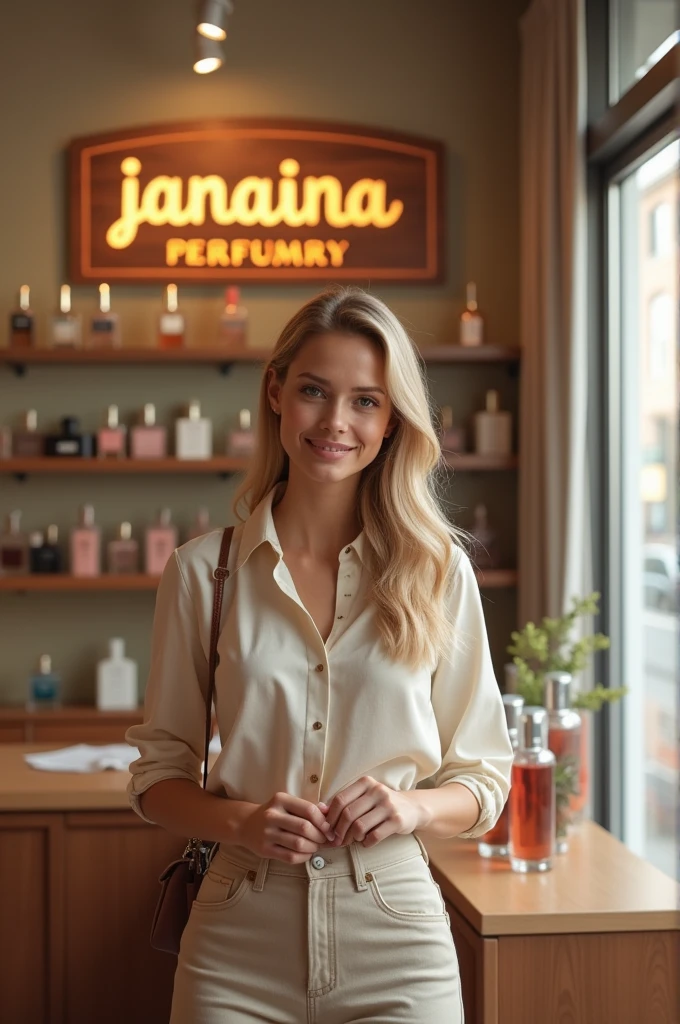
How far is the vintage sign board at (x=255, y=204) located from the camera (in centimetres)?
439

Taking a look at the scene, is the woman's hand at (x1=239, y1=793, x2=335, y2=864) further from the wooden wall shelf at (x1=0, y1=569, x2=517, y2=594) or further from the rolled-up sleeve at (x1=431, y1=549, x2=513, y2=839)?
the wooden wall shelf at (x1=0, y1=569, x2=517, y2=594)

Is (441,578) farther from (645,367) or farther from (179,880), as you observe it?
(645,367)

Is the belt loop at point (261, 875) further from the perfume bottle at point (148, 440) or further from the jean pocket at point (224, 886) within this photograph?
the perfume bottle at point (148, 440)

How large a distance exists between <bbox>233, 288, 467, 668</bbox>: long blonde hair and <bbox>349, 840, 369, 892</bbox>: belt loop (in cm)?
24

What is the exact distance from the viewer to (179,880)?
1.66 metres

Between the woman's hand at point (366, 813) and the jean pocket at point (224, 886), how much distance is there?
0.13 metres

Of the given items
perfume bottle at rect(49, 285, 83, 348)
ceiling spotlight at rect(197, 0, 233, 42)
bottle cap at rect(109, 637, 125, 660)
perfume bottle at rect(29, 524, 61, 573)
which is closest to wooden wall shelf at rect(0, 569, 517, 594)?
perfume bottle at rect(29, 524, 61, 573)

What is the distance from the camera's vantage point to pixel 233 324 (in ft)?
13.9

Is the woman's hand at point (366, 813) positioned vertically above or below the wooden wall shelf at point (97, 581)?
below

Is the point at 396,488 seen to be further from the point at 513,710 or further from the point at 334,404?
the point at 513,710

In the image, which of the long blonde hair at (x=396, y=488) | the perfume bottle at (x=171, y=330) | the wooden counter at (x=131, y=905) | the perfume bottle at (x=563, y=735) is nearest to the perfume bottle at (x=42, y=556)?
the perfume bottle at (x=171, y=330)

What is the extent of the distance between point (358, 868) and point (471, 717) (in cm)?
25

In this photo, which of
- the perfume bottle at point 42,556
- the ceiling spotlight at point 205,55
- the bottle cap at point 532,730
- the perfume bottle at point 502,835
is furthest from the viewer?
the perfume bottle at point 42,556

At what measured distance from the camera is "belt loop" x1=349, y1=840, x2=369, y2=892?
1453 mm
